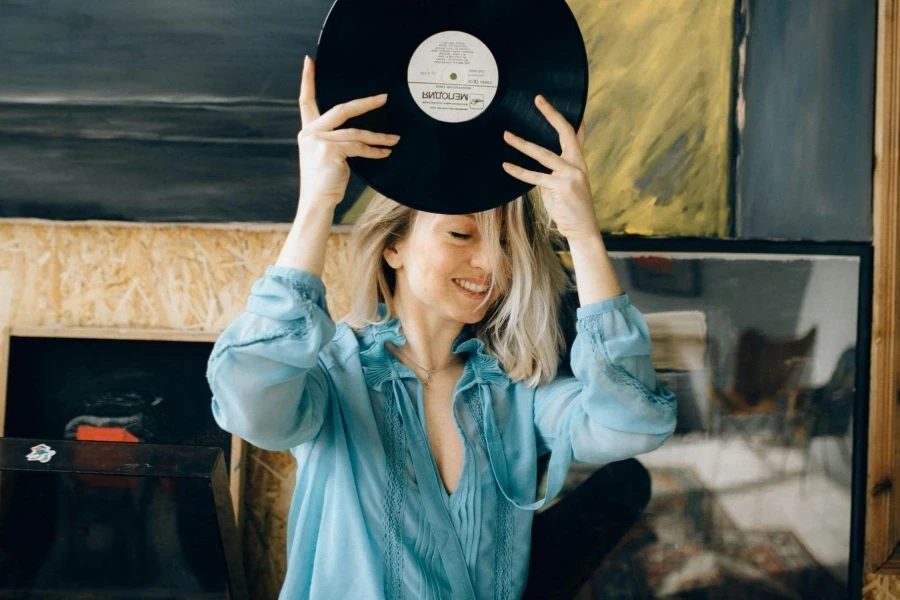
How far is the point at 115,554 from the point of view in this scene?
101 cm

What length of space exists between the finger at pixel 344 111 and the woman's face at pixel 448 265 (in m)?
0.20

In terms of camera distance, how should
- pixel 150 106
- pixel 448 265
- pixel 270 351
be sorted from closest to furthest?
pixel 270 351 → pixel 448 265 → pixel 150 106

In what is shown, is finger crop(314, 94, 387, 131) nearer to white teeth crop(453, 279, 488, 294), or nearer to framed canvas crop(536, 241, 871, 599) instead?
white teeth crop(453, 279, 488, 294)

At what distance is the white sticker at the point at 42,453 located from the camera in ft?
3.07

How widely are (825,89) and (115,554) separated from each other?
1.43 meters

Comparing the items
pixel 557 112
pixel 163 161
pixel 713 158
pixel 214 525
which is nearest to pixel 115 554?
pixel 214 525

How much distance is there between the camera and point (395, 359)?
3.68 ft

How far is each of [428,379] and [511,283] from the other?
199 millimetres

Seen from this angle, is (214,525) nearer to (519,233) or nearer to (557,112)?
(519,233)

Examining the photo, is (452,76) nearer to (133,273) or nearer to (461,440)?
(461,440)

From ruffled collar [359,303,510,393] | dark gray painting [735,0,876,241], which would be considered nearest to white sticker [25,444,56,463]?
ruffled collar [359,303,510,393]

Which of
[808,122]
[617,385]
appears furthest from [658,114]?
[617,385]

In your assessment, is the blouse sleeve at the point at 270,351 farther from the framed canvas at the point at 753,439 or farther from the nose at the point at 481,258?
the framed canvas at the point at 753,439

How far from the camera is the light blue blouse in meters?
0.88
